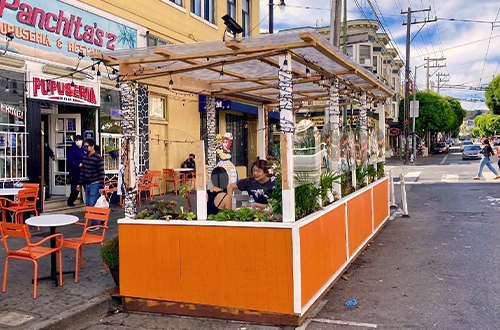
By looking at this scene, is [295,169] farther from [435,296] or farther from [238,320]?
[435,296]

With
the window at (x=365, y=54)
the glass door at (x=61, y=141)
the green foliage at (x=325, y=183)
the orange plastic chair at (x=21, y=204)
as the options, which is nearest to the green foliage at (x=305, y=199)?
the green foliage at (x=325, y=183)

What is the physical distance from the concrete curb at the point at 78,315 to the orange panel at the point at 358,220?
3.45m

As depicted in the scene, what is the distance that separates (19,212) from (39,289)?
3.67m

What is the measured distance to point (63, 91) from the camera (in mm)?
10656

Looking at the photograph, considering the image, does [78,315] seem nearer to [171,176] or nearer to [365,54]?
[171,176]

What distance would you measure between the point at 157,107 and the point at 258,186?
9.08 metres

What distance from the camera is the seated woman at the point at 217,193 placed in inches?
245

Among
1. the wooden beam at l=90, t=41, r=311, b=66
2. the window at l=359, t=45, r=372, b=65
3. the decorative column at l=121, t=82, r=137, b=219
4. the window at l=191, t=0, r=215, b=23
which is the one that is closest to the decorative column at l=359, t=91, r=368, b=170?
the wooden beam at l=90, t=41, r=311, b=66

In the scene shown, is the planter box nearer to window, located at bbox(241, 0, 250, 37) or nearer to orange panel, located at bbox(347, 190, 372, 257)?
orange panel, located at bbox(347, 190, 372, 257)

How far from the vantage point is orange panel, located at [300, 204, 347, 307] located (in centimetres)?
481

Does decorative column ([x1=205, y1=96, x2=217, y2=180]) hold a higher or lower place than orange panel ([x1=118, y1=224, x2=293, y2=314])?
higher

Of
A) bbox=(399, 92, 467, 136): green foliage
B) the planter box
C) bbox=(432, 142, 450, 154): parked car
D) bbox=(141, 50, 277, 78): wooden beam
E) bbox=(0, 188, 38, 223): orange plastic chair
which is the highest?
bbox=(399, 92, 467, 136): green foliage

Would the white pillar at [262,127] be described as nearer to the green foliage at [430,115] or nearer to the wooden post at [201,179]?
the wooden post at [201,179]

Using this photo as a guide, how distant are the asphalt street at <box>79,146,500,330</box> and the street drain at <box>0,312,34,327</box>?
0.60 m
